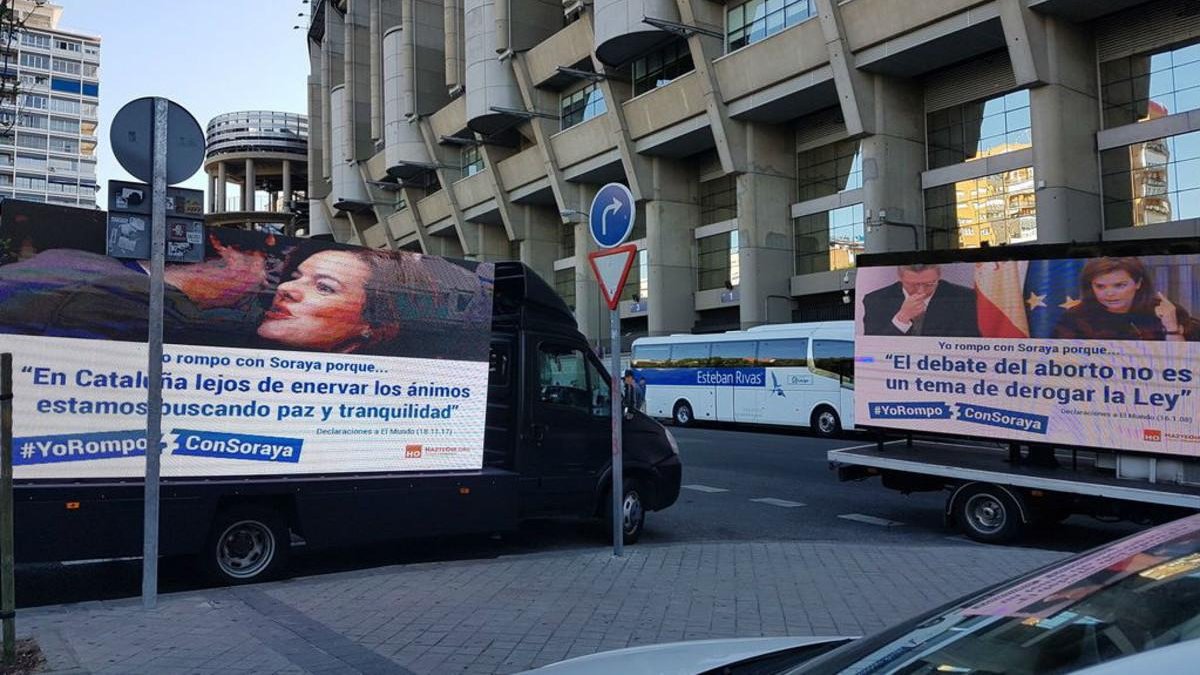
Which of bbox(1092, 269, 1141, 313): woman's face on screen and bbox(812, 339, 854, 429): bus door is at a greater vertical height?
bbox(1092, 269, 1141, 313): woman's face on screen

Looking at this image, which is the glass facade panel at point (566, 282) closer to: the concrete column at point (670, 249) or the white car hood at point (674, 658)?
the concrete column at point (670, 249)

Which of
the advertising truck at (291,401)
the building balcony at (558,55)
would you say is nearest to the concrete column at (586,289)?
the building balcony at (558,55)

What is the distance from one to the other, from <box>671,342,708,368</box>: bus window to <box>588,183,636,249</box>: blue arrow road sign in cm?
1995

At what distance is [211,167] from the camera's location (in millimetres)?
114500

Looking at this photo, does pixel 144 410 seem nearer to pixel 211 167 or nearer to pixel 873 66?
pixel 873 66

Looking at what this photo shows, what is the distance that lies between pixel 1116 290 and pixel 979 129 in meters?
21.5

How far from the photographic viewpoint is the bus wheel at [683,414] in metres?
28.3

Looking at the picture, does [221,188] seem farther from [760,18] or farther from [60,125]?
[760,18]

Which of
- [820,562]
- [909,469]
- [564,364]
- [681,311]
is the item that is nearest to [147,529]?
[564,364]

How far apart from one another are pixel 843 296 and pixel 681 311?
803 cm

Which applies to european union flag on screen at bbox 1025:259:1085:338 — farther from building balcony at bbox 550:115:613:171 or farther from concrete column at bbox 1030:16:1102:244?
building balcony at bbox 550:115:613:171

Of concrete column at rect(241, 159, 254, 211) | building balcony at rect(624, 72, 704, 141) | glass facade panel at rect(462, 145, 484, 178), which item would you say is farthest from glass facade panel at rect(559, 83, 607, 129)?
concrete column at rect(241, 159, 254, 211)

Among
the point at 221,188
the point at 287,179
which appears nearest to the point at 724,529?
the point at 287,179

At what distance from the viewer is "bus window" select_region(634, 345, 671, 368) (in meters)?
29.6
